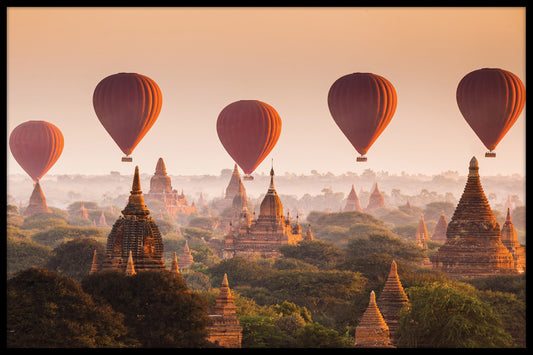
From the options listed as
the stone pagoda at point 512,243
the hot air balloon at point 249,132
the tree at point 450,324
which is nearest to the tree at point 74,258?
the hot air balloon at point 249,132

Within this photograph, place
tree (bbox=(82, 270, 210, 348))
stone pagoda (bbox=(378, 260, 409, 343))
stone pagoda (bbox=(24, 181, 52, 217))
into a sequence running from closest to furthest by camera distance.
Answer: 1. tree (bbox=(82, 270, 210, 348))
2. stone pagoda (bbox=(378, 260, 409, 343))
3. stone pagoda (bbox=(24, 181, 52, 217))

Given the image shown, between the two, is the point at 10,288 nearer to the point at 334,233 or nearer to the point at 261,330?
the point at 261,330

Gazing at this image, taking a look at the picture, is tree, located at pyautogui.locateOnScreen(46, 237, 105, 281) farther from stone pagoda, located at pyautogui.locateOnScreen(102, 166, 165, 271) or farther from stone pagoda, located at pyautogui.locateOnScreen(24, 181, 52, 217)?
stone pagoda, located at pyautogui.locateOnScreen(24, 181, 52, 217)

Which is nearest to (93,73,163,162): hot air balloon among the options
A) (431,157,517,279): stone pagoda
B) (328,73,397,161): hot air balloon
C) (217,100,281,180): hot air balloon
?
(217,100,281,180): hot air balloon

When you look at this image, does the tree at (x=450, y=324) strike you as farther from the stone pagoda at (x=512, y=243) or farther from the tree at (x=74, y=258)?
the tree at (x=74, y=258)

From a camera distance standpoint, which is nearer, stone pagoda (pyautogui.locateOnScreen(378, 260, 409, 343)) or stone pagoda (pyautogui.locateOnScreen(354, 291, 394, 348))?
stone pagoda (pyautogui.locateOnScreen(354, 291, 394, 348))

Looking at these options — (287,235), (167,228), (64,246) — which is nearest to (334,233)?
(167,228)
